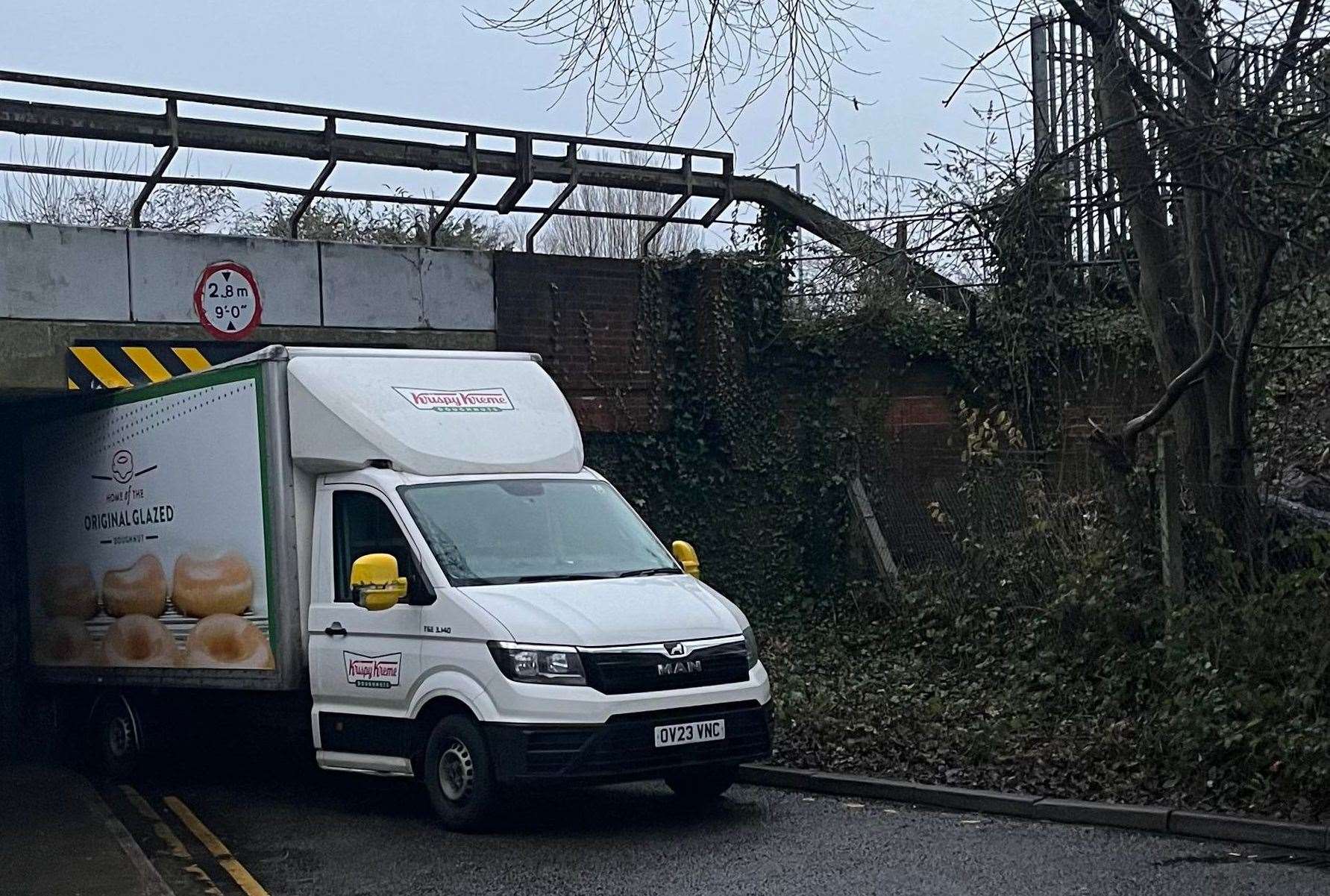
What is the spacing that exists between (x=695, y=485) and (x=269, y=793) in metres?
6.92

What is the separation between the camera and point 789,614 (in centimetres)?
1622

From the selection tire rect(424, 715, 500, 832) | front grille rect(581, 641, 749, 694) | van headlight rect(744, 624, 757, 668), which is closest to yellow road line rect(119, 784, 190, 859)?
tire rect(424, 715, 500, 832)

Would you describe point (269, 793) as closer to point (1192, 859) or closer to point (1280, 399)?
point (1192, 859)

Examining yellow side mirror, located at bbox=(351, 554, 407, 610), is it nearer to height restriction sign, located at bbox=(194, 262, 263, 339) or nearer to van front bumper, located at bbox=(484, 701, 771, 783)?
van front bumper, located at bbox=(484, 701, 771, 783)

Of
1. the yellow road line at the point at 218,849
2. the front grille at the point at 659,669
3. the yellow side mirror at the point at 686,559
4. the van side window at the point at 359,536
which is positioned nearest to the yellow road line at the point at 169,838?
the yellow road line at the point at 218,849

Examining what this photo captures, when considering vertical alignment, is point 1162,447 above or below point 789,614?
above

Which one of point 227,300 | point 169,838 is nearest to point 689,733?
point 169,838

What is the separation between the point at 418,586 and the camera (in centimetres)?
920

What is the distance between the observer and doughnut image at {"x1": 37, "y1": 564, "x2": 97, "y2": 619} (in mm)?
12469

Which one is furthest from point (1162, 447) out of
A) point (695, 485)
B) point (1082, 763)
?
point (695, 485)

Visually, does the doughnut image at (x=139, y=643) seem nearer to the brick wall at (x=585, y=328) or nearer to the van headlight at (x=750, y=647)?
the van headlight at (x=750, y=647)

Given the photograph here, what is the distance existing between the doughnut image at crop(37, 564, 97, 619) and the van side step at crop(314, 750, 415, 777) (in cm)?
348

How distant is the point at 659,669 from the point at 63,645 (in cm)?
644

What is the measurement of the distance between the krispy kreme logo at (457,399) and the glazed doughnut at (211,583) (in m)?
1.57
